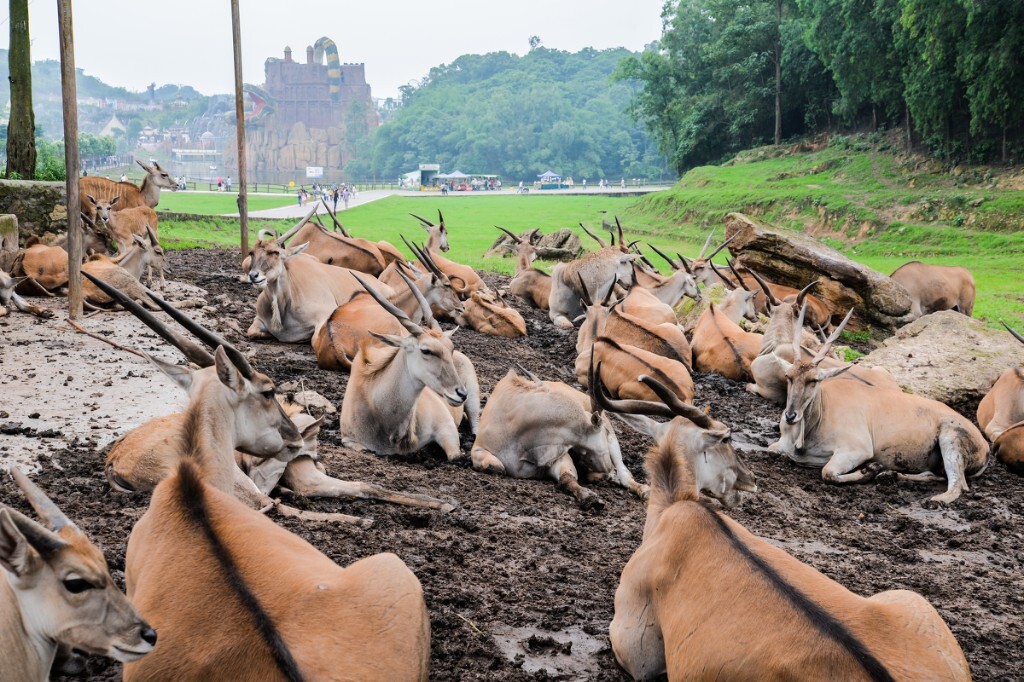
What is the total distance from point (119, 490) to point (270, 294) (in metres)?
5.77

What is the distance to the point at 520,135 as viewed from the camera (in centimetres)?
10319

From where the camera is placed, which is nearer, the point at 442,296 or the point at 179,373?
the point at 179,373

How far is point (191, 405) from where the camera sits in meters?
4.52

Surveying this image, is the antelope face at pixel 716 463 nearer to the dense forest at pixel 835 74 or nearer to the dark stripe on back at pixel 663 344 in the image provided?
the dark stripe on back at pixel 663 344

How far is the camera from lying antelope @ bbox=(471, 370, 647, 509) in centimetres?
697

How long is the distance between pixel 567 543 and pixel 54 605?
291 centimetres

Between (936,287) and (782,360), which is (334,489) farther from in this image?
(936,287)

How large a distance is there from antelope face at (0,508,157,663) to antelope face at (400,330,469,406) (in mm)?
3811

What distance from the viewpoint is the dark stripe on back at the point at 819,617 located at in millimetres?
3182

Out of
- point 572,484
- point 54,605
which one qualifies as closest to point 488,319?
point 572,484

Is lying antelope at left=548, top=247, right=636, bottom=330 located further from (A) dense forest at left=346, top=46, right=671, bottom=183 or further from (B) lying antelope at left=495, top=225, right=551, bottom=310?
(A) dense forest at left=346, top=46, right=671, bottom=183

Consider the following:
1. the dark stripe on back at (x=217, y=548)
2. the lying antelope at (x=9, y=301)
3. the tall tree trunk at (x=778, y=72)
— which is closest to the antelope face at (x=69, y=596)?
the dark stripe on back at (x=217, y=548)

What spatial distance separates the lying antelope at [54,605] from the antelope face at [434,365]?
12.3 feet

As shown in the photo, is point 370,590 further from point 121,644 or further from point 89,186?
point 89,186
